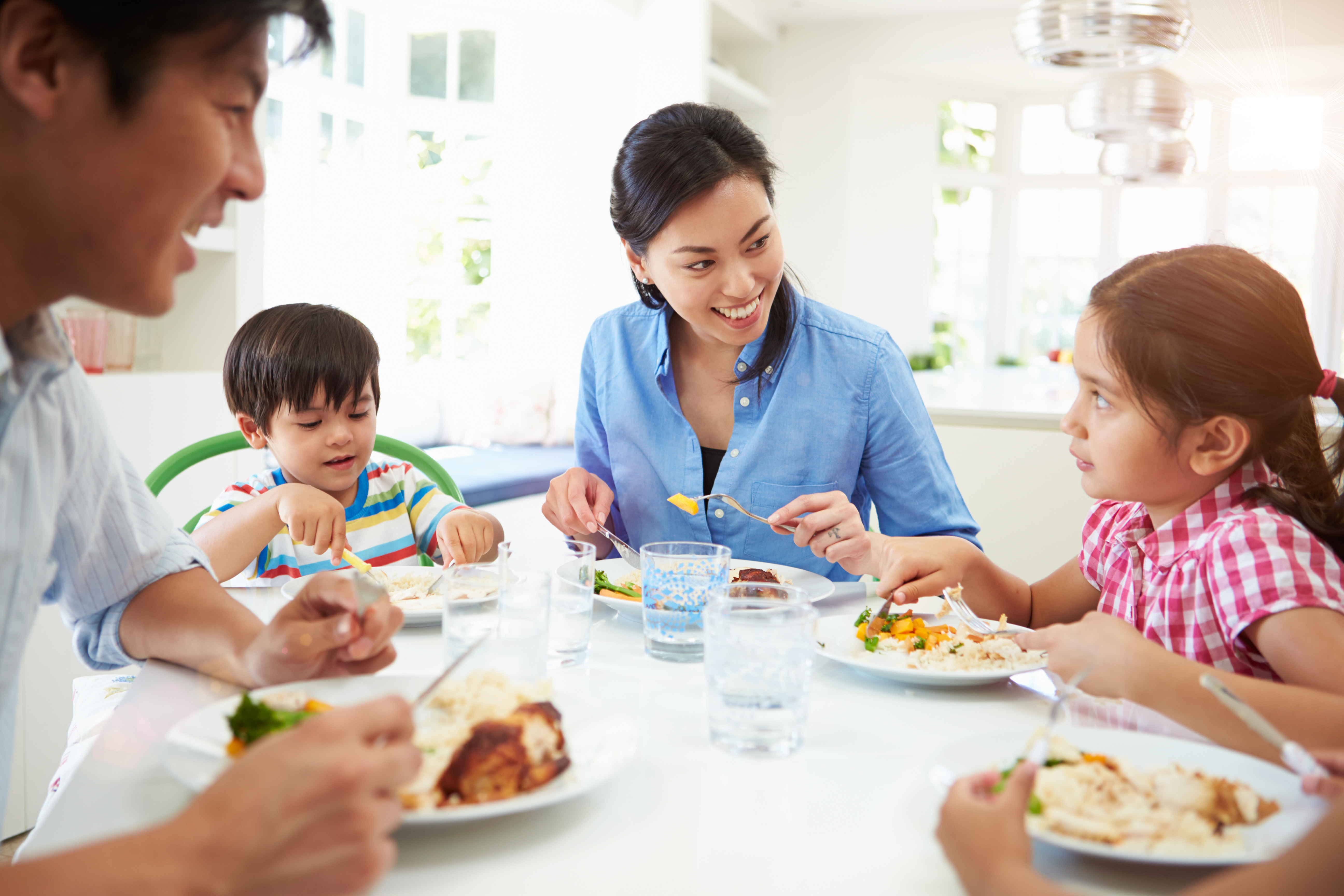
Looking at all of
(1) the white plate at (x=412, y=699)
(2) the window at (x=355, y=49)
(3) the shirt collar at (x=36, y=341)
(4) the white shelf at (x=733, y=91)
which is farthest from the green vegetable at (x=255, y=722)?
(4) the white shelf at (x=733, y=91)

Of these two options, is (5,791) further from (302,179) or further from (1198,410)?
(302,179)

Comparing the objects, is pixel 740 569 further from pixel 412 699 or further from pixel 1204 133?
pixel 1204 133

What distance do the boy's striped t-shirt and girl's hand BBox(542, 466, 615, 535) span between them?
0.23m

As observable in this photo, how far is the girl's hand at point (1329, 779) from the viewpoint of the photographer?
2.26ft

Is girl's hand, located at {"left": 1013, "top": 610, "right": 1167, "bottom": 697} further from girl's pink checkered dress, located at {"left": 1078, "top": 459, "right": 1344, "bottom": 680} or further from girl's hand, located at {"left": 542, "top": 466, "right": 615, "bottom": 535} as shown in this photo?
girl's hand, located at {"left": 542, "top": 466, "right": 615, "bottom": 535}

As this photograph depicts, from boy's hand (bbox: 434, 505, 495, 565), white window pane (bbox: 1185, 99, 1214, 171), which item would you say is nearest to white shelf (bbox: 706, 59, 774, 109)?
white window pane (bbox: 1185, 99, 1214, 171)

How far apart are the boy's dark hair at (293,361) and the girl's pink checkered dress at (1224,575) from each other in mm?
1193

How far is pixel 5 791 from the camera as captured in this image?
36.9 inches

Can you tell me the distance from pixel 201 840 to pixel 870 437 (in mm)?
1342

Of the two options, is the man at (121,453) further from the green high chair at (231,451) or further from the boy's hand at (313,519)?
the green high chair at (231,451)

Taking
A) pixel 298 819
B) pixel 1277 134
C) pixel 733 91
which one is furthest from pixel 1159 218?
pixel 298 819

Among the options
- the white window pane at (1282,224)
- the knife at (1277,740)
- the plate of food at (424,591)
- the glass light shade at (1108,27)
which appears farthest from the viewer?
the white window pane at (1282,224)

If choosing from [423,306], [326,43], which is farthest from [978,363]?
[326,43]

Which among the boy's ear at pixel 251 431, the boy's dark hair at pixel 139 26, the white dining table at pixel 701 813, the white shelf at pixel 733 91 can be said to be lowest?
the white dining table at pixel 701 813
